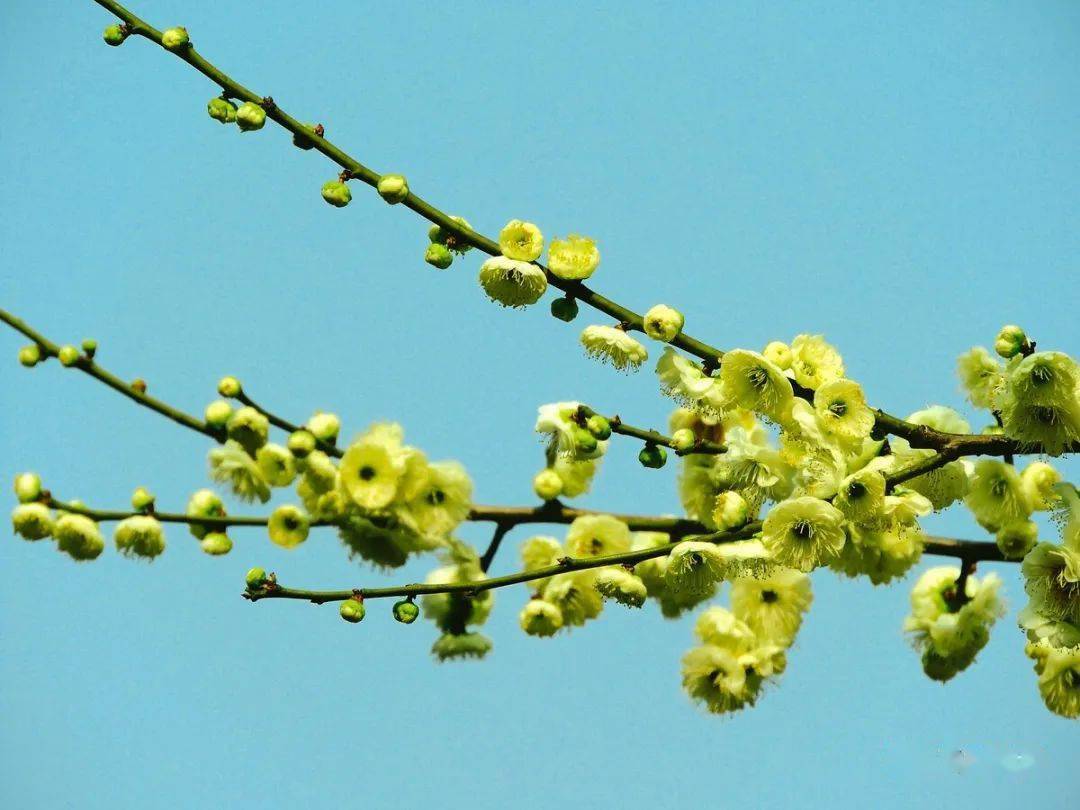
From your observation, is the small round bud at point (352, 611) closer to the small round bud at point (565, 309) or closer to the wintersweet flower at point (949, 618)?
the small round bud at point (565, 309)

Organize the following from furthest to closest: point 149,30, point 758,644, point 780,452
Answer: point 758,644, point 780,452, point 149,30

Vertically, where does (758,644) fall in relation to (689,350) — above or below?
below

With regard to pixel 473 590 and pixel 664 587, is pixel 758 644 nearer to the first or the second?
pixel 664 587

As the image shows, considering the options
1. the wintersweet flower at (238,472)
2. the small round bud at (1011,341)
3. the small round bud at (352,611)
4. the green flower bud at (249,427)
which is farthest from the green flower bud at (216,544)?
the small round bud at (1011,341)

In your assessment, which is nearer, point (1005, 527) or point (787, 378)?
point (787, 378)

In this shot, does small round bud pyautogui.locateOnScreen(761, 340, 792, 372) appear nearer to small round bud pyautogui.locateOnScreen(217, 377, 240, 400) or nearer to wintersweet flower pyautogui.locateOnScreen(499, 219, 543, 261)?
wintersweet flower pyautogui.locateOnScreen(499, 219, 543, 261)

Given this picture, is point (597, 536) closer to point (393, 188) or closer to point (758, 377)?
point (758, 377)

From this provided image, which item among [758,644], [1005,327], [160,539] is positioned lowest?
[160,539]

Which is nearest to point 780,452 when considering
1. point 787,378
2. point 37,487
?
point 787,378
